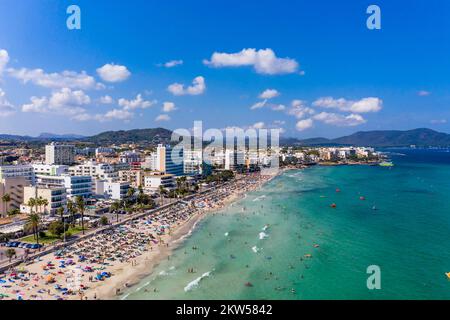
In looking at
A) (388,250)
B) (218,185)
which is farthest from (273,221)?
(218,185)

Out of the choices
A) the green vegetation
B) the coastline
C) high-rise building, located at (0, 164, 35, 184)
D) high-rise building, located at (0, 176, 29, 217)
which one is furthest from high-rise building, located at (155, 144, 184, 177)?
the green vegetation

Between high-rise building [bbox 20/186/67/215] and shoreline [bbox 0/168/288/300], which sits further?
high-rise building [bbox 20/186/67/215]

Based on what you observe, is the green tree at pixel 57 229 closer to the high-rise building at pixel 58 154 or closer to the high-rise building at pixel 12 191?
the high-rise building at pixel 12 191

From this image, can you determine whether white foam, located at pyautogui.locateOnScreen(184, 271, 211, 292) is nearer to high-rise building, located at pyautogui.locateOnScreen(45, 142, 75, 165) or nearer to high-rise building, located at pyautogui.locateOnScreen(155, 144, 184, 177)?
high-rise building, located at pyautogui.locateOnScreen(155, 144, 184, 177)

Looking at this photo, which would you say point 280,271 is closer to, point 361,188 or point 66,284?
point 66,284

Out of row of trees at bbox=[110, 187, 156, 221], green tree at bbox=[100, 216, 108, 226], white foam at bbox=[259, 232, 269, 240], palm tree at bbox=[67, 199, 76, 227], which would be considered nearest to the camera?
white foam at bbox=[259, 232, 269, 240]

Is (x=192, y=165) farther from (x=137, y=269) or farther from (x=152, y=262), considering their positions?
(x=137, y=269)
